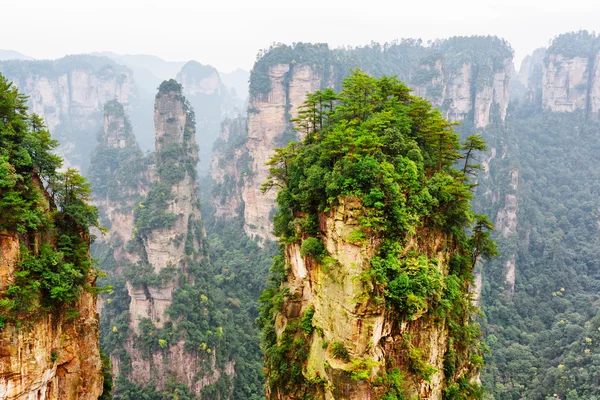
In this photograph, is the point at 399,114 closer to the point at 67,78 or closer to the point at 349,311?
the point at 349,311

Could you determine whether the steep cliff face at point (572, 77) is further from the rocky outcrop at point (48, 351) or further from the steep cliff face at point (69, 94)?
the steep cliff face at point (69, 94)

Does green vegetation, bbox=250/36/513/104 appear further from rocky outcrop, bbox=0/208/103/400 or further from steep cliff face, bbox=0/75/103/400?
rocky outcrop, bbox=0/208/103/400

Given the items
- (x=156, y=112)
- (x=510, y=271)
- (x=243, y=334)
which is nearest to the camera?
(x=243, y=334)

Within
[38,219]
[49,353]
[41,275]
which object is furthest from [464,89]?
[49,353]

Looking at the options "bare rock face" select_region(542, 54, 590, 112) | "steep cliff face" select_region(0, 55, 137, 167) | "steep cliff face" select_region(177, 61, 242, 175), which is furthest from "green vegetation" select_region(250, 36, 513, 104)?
"steep cliff face" select_region(177, 61, 242, 175)

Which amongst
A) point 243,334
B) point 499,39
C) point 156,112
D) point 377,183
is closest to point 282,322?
point 377,183

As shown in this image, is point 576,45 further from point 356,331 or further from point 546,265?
point 356,331

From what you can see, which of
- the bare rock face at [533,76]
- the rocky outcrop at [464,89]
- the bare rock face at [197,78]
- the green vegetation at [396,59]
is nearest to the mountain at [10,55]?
the bare rock face at [197,78]
